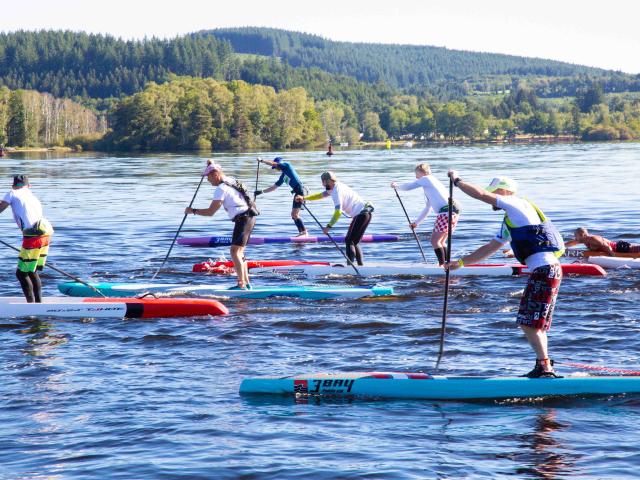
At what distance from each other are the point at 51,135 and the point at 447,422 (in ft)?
581

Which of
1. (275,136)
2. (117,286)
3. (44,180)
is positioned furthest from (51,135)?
(117,286)

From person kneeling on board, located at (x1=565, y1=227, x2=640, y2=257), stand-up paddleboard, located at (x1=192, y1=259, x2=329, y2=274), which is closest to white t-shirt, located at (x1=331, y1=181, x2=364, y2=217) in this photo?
stand-up paddleboard, located at (x1=192, y1=259, x2=329, y2=274)

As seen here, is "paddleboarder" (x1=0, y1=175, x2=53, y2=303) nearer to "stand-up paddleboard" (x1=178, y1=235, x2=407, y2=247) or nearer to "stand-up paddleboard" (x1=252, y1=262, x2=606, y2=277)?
"stand-up paddleboard" (x1=252, y1=262, x2=606, y2=277)

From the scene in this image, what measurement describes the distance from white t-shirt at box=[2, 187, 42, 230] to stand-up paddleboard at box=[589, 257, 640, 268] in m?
12.7

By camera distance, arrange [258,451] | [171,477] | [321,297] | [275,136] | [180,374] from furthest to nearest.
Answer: [275,136], [321,297], [180,374], [258,451], [171,477]

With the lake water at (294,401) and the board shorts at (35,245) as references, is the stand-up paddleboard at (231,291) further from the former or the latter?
the board shorts at (35,245)

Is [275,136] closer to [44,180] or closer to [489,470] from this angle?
[44,180]

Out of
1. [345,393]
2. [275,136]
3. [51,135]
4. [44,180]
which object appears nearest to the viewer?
[345,393]

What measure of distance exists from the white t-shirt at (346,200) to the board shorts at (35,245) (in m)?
6.38

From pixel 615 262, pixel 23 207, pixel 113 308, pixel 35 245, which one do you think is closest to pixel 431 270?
pixel 615 262

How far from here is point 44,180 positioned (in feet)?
216

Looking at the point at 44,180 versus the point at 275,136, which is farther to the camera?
A: the point at 275,136

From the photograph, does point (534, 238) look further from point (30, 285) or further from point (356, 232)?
point (356, 232)

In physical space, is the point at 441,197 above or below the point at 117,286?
above
